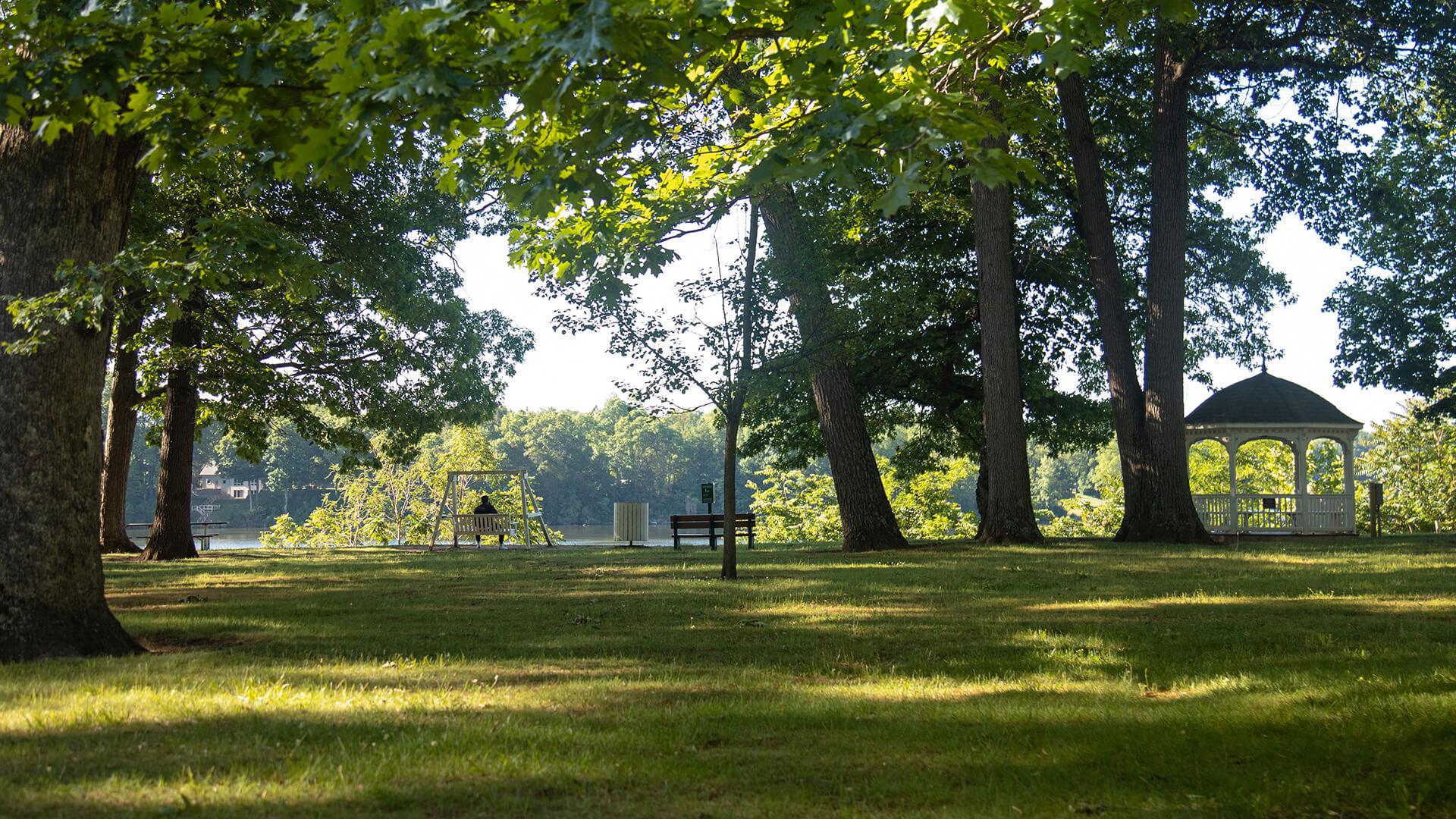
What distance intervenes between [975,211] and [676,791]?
18.0 metres

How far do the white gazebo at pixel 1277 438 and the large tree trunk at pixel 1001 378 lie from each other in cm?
799

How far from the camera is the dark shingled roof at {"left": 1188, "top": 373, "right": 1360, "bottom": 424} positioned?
26.4 metres

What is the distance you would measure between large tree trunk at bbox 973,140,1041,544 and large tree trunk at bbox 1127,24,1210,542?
2.79 meters

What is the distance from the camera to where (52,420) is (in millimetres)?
7297

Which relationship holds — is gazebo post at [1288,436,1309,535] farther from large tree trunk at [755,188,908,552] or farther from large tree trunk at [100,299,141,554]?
large tree trunk at [100,299,141,554]

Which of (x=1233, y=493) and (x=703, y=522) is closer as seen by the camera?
(x=703, y=522)

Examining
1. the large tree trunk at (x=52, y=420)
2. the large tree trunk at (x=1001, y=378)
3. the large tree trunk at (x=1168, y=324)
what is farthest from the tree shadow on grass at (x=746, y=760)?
the large tree trunk at (x=1168, y=324)

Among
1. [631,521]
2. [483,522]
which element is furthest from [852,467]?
[483,522]

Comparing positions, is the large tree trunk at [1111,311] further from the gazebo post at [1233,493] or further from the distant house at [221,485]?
the distant house at [221,485]

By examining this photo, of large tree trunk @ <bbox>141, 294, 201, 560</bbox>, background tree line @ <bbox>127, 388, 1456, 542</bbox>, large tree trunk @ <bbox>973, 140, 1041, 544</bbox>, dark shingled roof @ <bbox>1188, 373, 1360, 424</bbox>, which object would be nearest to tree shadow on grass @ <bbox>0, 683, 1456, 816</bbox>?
background tree line @ <bbox>127, 388, 1456, 542</bbox>

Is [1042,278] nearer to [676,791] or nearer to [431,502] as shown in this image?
[676,791]

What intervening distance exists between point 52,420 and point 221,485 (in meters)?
114

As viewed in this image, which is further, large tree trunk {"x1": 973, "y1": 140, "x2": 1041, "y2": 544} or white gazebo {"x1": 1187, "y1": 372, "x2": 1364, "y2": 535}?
white gazebo {"x1": 1187, "y1": 372, "x2": 1364, "y2": 535}

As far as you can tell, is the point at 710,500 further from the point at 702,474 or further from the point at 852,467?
the point at 702,474
